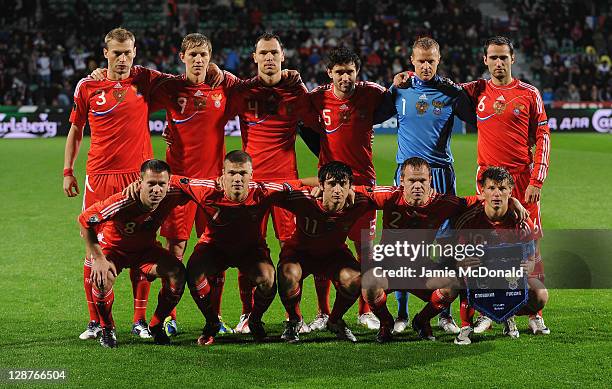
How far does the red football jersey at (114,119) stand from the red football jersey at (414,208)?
1.79 metres

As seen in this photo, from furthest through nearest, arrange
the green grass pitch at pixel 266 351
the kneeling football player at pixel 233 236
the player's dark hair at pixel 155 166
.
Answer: the kneeling football player at pixel 233 236, the player's dark hair at pixel 155 166, the green grass pitch at pixel 266 351

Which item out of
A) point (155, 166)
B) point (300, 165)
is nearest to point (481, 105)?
point (155, 166)

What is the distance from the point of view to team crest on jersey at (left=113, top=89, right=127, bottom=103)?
6.85m

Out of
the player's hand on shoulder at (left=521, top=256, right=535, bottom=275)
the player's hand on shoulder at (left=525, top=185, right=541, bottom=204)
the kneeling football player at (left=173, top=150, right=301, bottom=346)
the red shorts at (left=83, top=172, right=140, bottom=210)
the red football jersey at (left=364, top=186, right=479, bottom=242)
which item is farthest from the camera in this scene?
the red shorts at (left=83, top=172, right=140, bottom=210)

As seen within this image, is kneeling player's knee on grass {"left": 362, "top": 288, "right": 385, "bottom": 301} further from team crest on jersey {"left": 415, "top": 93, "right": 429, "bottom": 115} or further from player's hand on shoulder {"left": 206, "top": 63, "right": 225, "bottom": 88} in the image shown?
player's hand on shoulder {"left": 206, "top": 63, "right": 225, "bottom": 88}

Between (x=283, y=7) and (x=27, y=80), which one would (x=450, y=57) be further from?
(x=27, y=80)

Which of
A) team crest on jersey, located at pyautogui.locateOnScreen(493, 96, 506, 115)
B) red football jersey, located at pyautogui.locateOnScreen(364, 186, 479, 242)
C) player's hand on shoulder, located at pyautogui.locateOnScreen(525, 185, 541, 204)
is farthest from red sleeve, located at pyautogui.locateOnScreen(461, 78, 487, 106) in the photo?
red football jersey, located at pyautogui.locateOnScreen(364, 186, 479, 242)

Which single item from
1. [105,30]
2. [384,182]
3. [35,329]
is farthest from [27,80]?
[35,329]

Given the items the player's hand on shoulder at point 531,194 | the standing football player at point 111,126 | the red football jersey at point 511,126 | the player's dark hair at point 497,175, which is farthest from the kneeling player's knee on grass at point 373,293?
the standing football player at point 111,126

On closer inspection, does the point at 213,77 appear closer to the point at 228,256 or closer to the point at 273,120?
the point at 273,120

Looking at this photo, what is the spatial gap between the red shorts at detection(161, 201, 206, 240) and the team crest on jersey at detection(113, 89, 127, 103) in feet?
2.99

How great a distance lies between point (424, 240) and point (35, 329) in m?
2.87

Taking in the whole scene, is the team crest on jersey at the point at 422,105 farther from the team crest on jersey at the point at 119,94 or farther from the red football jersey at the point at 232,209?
the team crest on jersey at the point at 119,94

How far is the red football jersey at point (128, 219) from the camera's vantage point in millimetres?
6148
